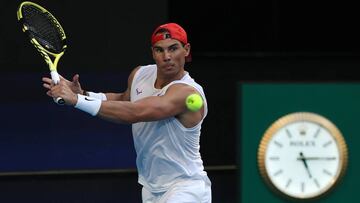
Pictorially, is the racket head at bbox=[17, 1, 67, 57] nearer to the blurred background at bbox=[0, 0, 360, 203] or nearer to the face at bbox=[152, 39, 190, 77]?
the face at bbox=[152, 39, 190, 77]

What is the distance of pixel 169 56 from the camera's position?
4504 millimetres

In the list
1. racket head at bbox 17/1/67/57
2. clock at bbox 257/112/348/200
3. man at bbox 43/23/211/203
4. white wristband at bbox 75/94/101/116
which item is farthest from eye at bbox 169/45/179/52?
clock at bbox 257/112/348/200

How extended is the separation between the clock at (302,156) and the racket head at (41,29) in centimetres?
228

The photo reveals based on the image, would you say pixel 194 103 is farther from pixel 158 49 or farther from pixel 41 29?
pixel 41 29

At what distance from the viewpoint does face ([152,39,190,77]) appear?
4.51 metres

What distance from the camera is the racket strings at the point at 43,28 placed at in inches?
189

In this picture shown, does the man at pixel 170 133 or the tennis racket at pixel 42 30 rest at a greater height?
the tennis racket at pixel 42 30

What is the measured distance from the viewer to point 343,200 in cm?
262

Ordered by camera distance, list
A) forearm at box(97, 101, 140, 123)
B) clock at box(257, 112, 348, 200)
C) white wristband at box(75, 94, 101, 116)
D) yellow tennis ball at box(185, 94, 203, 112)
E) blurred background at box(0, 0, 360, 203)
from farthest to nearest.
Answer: blurred background at box(0, 0, 360, 203) < forearm at box(97, 101, 140, 123) < white wristband at box(75, 94, 101, 116) < yellow tennis ball at box(185, 94, 203, 112) < clock at box(257, 112, 348, 200)

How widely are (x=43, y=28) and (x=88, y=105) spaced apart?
0.92 meters

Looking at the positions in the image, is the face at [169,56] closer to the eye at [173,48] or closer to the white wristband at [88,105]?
the eye at [173,48]

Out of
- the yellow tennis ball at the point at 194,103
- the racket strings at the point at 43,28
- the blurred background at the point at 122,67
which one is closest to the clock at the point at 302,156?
the yellow tennis ball at the point at 194,103

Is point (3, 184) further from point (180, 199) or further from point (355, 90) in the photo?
point (355, 90)

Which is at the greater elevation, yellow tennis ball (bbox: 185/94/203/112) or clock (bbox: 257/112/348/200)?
yellow tennis ball (bbox: 185/94/203/112)
